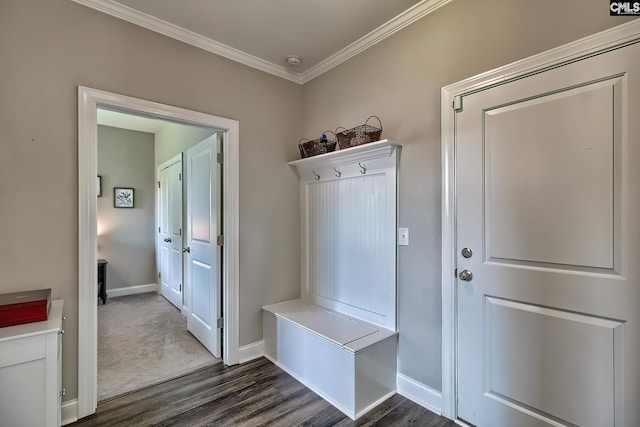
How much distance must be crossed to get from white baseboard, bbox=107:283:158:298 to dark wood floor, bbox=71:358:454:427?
3126mm

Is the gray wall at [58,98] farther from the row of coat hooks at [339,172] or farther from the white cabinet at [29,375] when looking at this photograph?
the row of coat hooks at [339,172]

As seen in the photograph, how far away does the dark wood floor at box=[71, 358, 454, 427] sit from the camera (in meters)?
1.84

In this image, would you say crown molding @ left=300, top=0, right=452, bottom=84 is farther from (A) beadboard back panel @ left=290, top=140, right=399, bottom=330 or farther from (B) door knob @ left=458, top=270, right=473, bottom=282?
(B) door knob @ left=458, top=270, right=473, bottom=282

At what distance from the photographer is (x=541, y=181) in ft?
4.91

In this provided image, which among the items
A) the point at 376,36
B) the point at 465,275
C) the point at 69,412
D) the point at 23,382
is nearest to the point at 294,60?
the point at 376,36

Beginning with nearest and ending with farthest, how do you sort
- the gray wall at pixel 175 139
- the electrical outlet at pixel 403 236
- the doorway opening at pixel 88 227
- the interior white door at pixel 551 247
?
the interior white door at pixel 551 247 < the doorway opening at pixel 88 227 < the electrical outlet at pixel 403 236 < the gray wall at pixel 175 139

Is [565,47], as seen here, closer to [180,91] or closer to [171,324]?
[180,91]

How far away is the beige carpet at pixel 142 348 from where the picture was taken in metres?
2.34

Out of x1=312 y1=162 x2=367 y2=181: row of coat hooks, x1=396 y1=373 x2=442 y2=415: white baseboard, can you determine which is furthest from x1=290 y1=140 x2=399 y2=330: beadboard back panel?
x1=396 y1=373 x2=442 y2=415: white baseboard

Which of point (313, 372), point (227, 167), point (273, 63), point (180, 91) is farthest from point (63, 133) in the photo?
point (313, 372)

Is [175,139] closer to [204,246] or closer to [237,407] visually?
[204,246]

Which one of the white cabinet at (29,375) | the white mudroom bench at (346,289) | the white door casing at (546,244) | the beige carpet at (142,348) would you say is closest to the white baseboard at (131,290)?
the beige carpet at (142,348)

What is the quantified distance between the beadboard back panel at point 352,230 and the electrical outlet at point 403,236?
0.04m

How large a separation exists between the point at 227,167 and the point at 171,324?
218 centimetres
